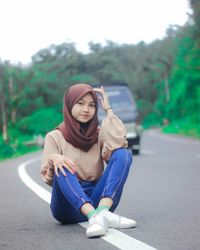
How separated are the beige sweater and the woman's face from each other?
14 cm

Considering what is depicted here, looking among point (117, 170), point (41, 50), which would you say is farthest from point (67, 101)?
point (41, 50)

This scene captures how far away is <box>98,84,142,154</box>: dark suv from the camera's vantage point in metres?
24.7

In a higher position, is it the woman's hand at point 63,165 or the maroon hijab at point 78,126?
the maroon hijab at point 78,126

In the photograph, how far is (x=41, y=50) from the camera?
46156mm

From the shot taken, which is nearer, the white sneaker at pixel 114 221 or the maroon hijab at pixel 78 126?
the white sneaker at pixel 114 221

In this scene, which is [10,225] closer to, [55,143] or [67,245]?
[55,143]

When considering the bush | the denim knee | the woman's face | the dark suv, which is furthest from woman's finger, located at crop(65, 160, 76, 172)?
the bush

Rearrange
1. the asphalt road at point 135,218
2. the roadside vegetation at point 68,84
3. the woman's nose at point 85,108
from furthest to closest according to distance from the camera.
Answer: the roadside vegetation at point 68,84 < the woman's nose at point 85,108 < the asphalt road at point 135,218

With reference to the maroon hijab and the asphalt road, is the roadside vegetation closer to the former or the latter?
the asphalt road

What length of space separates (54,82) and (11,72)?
13.9ft

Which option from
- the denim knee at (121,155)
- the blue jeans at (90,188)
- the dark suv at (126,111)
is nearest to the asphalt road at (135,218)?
the blue jeans at (90,188)

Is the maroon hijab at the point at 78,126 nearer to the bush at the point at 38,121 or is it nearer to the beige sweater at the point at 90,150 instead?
the beige sweater at the point at 90,150

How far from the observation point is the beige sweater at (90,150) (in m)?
5.84

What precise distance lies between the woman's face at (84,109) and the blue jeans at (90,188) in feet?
1.30
